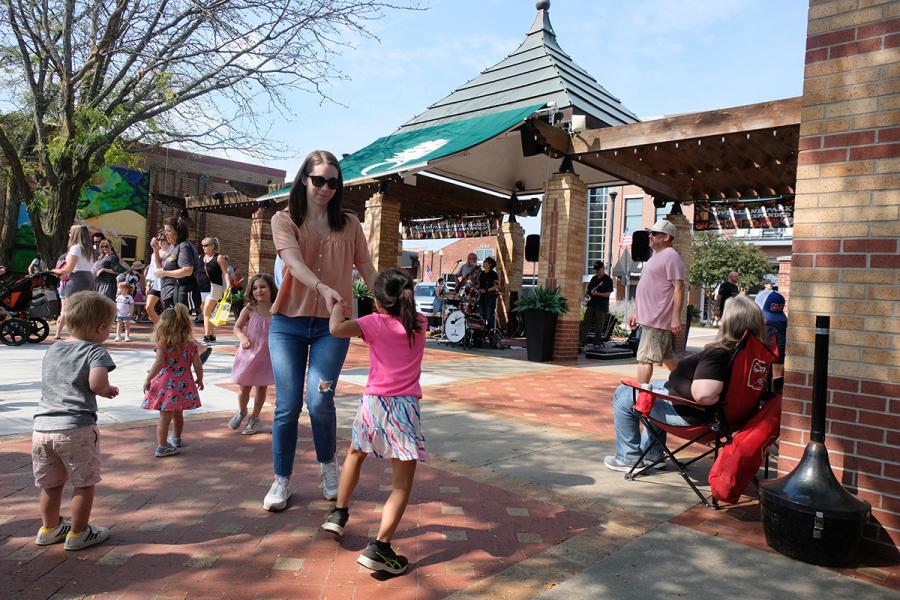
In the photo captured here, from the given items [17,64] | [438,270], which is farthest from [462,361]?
[438,270]

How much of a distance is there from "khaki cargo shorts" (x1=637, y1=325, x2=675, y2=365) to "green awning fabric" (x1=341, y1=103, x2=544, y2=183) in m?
4.91

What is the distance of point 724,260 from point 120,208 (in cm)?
3527

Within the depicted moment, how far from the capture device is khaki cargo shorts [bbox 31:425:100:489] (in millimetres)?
2547

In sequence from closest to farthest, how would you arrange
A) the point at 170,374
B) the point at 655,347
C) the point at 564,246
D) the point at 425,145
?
the point at 170,374 < the point at 655,347 < the point at 564,246 < the point at 425,145

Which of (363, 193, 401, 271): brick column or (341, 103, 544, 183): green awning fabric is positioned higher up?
(341, 103, 544, 183): green awning fabric

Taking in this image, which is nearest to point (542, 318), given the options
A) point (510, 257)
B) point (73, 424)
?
point (510, 257)

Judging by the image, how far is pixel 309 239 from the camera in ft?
10.3

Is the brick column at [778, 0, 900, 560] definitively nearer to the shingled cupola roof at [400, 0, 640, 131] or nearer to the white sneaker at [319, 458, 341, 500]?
the white sneaker at [319, 458, 341, 500]

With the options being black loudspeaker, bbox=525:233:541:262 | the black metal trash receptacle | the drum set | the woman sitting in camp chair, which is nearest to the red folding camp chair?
the woman sitting in camp chair

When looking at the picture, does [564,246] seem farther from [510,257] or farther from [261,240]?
[261,240]

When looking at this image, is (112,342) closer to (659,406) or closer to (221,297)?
(221,297)

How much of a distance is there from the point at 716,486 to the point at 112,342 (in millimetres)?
9660

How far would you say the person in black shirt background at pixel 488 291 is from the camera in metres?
12.3

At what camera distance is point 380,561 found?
249 centimetres
